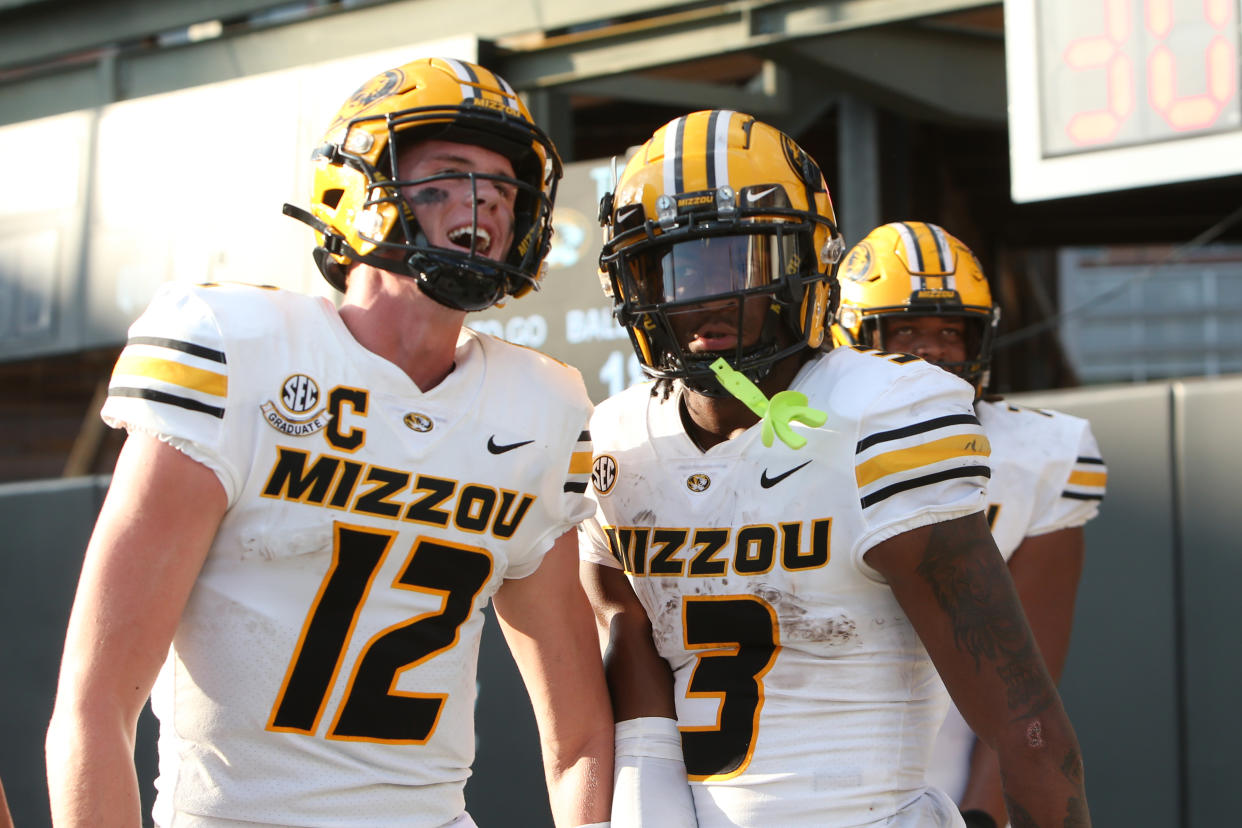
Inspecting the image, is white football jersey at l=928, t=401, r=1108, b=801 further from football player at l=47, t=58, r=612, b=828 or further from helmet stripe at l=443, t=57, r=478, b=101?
helmet stripe at l=443, t=57, r=478, b=101

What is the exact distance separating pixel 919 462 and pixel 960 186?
26.0 ft

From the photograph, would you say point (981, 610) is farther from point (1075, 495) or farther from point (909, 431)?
point (1075, 495)

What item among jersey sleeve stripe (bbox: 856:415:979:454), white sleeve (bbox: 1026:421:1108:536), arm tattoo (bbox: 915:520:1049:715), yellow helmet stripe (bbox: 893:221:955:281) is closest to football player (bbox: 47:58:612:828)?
jersey sleeve stripe (bbox: 856:415:979:454)

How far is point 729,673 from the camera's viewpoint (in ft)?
6.73

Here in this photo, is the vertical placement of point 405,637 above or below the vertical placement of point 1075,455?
below

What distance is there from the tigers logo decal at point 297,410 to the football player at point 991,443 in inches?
64.5

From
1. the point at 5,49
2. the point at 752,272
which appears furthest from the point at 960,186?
the point at 752,272

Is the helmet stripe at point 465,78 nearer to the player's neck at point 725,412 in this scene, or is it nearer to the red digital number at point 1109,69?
the player's neck at point 725,412

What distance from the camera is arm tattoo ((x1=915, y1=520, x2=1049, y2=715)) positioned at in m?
1.86

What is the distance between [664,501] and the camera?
84.3 inches

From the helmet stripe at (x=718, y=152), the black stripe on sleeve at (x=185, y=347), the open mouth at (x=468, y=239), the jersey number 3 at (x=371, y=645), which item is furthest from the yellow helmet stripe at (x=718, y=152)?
the black stripe on sleeve at (x=185, y=347)

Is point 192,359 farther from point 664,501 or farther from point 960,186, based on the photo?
point 960,186

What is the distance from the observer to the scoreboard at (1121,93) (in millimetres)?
4395

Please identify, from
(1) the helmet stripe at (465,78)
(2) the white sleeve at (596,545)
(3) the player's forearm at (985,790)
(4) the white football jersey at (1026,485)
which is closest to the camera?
(1) the helmet stripe at (465,78)
